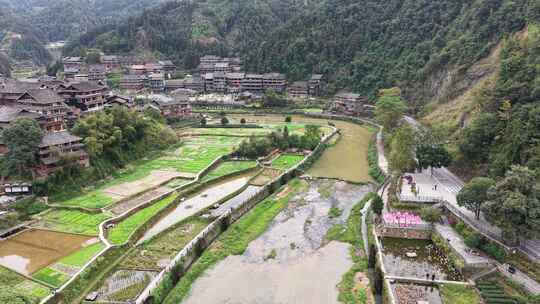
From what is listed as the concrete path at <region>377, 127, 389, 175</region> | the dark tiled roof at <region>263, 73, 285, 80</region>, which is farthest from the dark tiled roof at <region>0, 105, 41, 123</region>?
the dark tiled roof at <region>263, 73, 285, 80</region>

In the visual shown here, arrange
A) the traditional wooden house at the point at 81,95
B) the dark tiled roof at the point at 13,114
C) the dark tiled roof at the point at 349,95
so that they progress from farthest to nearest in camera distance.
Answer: the dark tiled roof at the point at 349,95
the traditional wooden house at the point at 81,95
the dark tiled roof at the point at 13,114

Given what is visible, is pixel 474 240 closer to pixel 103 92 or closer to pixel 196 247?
pixel 196 247

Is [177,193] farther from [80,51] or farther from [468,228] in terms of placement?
[80,51]

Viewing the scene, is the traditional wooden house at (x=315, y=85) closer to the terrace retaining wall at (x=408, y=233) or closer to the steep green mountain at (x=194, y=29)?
the steep green mountain at (x=194, y=29)

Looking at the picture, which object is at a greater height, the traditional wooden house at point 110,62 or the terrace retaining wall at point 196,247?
the traditional wooden house at point 110,62

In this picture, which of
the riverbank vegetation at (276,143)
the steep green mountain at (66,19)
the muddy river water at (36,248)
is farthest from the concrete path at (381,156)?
the steep green mountain at (66,19)

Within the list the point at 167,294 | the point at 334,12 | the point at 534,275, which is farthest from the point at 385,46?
the point at 167,294

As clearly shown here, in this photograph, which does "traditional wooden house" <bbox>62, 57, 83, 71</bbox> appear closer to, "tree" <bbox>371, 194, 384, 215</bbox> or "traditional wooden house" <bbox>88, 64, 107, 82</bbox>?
"traditional wooden house" <bbox>88, 64, 107, 82</bbox>
